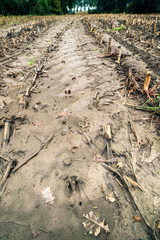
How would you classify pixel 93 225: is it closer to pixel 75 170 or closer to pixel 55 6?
pixel 75 170

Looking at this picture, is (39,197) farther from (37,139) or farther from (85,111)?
(85,111)

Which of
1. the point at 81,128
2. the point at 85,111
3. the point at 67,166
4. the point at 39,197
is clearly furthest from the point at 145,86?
the point at 39,197

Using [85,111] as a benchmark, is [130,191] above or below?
below

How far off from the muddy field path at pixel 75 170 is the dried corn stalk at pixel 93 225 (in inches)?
1.4

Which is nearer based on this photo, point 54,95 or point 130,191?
point 130,191

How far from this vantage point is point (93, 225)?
3.73 feet

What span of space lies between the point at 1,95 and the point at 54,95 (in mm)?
1241

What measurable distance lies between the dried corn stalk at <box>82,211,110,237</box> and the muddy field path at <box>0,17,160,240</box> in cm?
4

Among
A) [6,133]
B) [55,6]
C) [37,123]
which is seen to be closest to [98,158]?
[37,123]

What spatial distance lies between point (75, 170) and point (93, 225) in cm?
55

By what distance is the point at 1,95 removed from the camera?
278 cm

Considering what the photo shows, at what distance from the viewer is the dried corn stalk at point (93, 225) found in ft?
3.64

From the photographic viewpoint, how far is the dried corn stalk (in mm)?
1108

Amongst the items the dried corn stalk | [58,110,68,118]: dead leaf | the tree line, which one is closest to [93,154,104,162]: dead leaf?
the dried corn stalk
